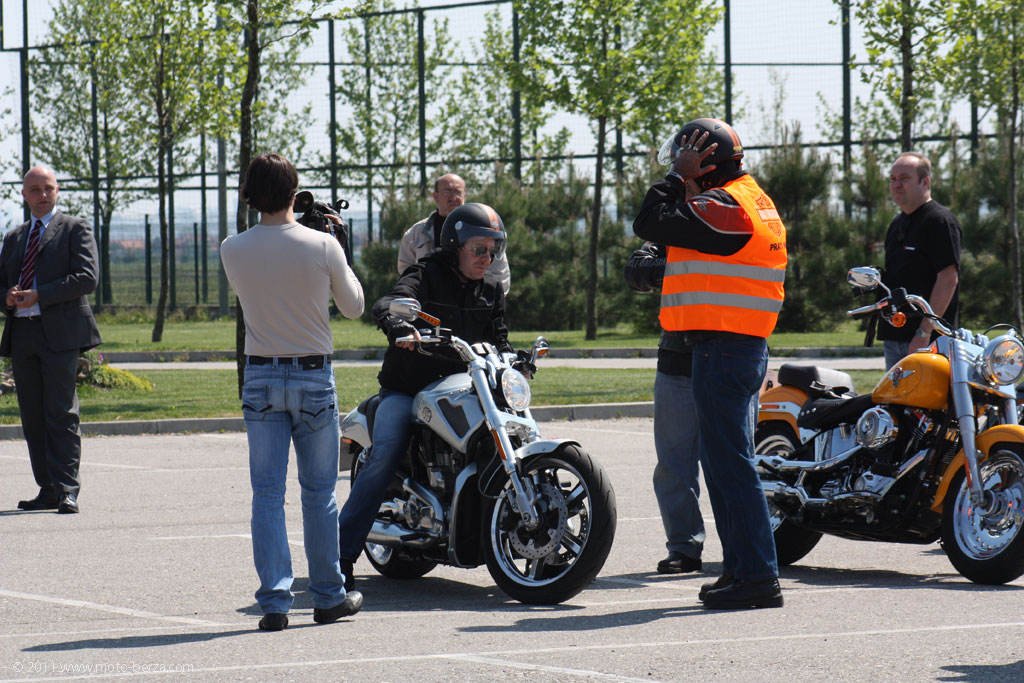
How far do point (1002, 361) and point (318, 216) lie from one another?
3.12 meters

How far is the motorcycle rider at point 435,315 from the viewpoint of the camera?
21.5 feet

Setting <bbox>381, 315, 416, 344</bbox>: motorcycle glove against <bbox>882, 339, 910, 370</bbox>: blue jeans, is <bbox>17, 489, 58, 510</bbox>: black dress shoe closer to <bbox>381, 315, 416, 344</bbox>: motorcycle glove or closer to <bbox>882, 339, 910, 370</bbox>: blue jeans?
<bbox>381, 315, 416, 344</bbox>: motorcycle glove

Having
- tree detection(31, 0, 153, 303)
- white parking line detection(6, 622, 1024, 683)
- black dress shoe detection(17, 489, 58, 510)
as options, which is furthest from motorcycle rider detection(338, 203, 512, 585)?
tree detection(31, 0, 153, 303)

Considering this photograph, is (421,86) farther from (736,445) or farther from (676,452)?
(736,445)

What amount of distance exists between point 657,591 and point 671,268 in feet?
4.77

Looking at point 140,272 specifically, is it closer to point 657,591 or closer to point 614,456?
point 614,456

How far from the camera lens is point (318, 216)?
21.2ft

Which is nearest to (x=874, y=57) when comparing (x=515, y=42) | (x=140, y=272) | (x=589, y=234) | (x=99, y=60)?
(x=589, y=234)

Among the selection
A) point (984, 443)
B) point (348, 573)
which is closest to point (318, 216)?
point (348, 573)

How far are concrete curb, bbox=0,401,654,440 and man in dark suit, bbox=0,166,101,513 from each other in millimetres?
3611

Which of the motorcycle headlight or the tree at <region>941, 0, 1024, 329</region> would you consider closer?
the motorcycle headlight

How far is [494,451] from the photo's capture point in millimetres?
6410

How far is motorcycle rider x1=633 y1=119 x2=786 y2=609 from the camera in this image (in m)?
5.98

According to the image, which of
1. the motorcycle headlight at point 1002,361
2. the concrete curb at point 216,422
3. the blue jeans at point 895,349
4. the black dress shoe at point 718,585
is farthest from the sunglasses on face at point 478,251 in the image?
the concrete curb at point 216,422
